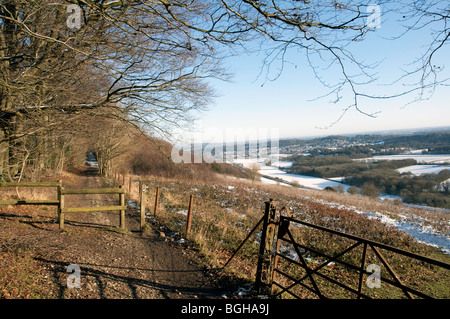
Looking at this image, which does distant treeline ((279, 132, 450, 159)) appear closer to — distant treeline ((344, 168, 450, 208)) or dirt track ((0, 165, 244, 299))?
distant treeline ((344, 168, 450, 208))

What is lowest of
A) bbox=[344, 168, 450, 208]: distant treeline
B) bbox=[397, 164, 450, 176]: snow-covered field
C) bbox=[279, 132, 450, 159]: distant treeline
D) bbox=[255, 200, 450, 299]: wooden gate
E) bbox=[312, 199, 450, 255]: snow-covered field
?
bbox=[344, 168, 450, 208]: distant treeline

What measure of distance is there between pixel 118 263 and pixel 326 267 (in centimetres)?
552

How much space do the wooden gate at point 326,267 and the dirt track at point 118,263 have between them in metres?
0.97

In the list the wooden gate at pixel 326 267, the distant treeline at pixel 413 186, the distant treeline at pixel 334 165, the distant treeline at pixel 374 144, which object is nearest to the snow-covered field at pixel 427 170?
the distant treeline at pixel 413 186

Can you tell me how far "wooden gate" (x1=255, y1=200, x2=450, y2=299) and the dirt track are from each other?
970 mm

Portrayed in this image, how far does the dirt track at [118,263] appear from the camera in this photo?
4.18 m

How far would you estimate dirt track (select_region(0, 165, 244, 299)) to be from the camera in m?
4.18

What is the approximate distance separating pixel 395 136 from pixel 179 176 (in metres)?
88.3

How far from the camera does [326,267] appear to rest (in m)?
7.11

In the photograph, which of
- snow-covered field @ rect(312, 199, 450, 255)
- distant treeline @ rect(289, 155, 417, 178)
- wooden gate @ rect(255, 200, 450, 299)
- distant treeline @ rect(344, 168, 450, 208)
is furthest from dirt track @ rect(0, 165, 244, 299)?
distant treeline @ rect(289, 155, 417, 178)

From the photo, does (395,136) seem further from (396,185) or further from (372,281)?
(372,281)

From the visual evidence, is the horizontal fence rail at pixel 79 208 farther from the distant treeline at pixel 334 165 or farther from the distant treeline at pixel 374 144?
the distant treeline at pixel 374 144

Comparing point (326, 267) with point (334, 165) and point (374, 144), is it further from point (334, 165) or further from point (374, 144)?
point (374, 144)

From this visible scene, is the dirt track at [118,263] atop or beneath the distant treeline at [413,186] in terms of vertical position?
atop
